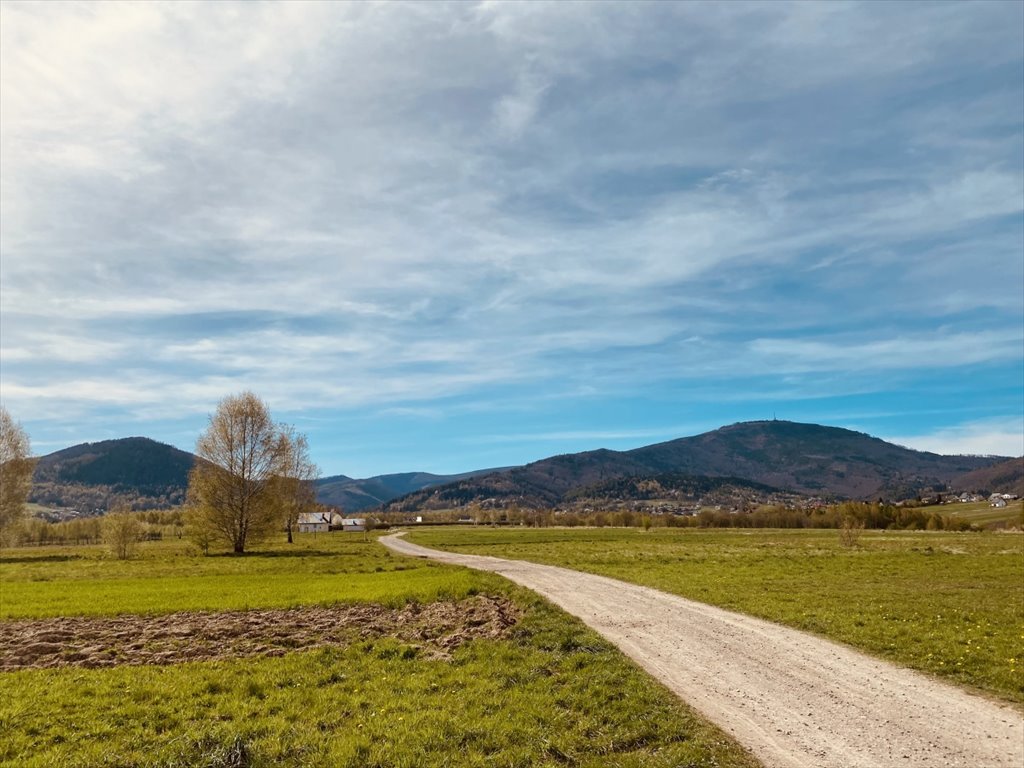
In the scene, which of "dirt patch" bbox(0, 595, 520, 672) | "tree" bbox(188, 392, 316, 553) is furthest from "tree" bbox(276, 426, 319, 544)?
"dirt patch" bbox(0, 595, 520, 672)

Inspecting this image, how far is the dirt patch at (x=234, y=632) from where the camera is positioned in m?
18.8

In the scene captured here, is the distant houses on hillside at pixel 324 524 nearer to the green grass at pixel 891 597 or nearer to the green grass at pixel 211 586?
the green grass at pixel 211 586

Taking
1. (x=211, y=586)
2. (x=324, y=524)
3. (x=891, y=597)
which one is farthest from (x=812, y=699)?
(x=324, y=524)

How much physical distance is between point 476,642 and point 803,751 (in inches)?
435

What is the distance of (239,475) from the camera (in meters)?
78.4

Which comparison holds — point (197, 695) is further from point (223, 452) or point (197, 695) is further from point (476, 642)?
point (223, 452)

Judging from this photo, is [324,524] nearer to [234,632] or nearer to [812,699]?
[234,632]

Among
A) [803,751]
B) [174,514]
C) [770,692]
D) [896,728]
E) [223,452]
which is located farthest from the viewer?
[174,514]

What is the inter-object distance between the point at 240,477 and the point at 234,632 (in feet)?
201

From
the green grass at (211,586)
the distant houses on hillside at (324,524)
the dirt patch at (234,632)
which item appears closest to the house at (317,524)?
the distant houses on hillside at (324,524)

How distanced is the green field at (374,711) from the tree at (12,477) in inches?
3012

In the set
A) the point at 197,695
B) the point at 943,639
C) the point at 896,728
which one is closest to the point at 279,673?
the point at 197,695

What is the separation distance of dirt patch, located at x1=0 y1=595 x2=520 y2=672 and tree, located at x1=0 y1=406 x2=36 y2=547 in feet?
212

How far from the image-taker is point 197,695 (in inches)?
567
